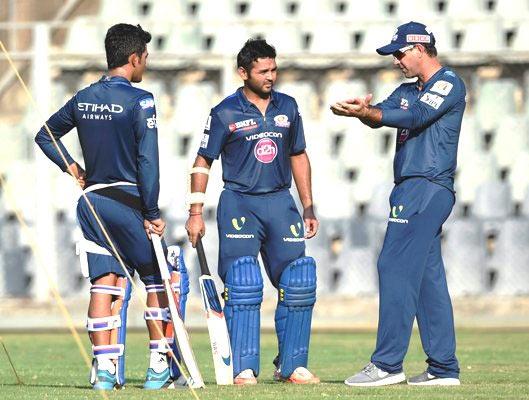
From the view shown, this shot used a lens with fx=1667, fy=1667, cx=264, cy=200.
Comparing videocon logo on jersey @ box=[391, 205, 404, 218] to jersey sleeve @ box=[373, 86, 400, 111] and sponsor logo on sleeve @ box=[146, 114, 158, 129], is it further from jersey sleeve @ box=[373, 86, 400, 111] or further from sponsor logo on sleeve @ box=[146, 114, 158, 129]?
sponsor logo on sleeve @ box=[146, 114, 158, 129]

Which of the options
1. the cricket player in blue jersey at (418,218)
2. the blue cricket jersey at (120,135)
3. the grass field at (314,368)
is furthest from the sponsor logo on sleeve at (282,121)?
the grass field at (314,368)

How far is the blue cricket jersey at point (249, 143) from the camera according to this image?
433 inches

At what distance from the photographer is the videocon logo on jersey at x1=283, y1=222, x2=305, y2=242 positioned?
1106cm

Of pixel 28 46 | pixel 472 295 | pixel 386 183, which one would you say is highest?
pixel 28 46

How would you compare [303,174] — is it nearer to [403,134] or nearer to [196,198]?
[196,198]

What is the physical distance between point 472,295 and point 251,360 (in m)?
11.3

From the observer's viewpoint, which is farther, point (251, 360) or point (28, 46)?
point (28, 46)

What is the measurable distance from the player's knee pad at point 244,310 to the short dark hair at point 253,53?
128 cm

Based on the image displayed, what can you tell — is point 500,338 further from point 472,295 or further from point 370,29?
point 370,29

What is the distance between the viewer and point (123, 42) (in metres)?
10.4

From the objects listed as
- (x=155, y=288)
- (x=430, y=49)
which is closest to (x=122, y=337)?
(x=155, y=288)

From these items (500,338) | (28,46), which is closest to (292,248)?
(500,338)

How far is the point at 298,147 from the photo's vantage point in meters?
11.2

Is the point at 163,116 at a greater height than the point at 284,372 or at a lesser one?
greater
